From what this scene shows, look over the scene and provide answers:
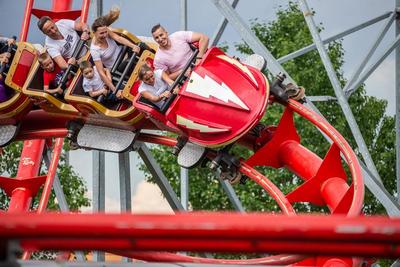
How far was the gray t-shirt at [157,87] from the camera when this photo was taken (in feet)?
20.6

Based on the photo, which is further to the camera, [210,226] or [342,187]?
[342,187]

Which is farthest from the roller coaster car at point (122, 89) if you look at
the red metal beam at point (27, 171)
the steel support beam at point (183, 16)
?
the steel support beam at point (183, 16)

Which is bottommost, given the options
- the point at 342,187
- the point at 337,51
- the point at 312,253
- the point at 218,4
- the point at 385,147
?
the point at 312,253

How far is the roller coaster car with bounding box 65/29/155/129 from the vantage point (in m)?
6.51

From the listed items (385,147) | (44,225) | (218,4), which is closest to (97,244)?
(44,225)

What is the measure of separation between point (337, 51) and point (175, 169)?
140 inches

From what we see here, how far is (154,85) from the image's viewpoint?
20.7 ft

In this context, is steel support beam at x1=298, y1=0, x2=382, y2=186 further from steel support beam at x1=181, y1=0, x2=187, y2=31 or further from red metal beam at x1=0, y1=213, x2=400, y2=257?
red metal beam at x1=0, y1=213, x2=400, y2=257

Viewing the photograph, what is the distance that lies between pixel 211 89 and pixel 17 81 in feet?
4.95

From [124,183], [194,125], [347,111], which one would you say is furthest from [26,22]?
[347,111]

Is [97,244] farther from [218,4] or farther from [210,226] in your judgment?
[218,4]

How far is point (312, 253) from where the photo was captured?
1634 mm

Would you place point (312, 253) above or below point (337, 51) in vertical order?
below

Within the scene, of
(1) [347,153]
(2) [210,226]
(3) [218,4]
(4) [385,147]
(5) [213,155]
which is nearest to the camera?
(2) [210,226]
